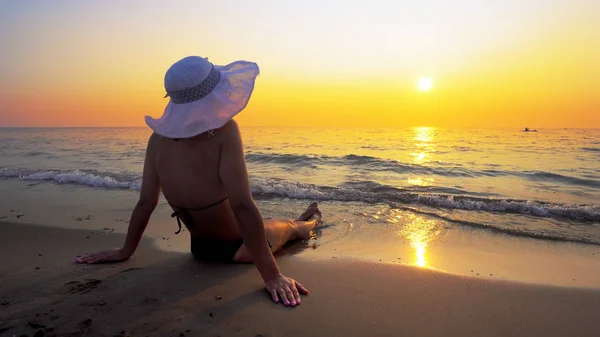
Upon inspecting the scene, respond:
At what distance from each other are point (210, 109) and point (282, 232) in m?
1.85

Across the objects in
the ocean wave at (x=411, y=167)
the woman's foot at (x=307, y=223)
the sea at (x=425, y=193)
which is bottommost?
the ocean wave at (x=411, y=167)

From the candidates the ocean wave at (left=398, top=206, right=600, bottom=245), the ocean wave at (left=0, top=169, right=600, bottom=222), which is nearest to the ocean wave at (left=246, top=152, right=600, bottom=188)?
the ocean wave at (left=0, top=169, right=600, bottom=222)

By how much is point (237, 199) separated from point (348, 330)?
1.08 m

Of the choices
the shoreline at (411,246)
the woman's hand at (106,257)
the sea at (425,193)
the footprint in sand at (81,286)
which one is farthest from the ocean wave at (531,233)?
the footprint in sand at (81,286)

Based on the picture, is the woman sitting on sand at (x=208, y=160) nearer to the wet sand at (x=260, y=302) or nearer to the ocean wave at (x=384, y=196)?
the wet sand at (x=260, y=302)

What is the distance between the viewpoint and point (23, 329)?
2242mm

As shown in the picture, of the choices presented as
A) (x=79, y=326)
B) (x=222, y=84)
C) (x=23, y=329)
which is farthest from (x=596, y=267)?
(x=23, y=329)

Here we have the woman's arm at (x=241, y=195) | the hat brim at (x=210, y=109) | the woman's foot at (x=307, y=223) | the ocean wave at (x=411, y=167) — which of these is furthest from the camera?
the ocean wave at (x=411, y=167)

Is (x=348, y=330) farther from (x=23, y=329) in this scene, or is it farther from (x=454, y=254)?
(x=454, y=254)

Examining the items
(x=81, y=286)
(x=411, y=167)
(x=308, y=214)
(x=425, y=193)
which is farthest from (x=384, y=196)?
(x=411, y=167)

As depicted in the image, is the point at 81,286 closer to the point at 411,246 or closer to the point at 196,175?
the point at 196,175

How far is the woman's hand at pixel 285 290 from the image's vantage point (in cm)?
267

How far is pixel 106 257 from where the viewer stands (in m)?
3.37

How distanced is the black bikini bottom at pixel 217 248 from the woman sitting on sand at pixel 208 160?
18 cm
